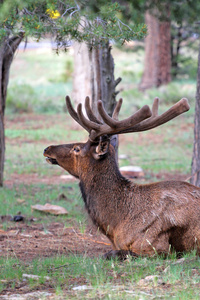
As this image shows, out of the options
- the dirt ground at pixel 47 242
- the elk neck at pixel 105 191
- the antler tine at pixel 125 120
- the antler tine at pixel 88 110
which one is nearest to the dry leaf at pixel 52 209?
the dirt ground at pixel 47 242

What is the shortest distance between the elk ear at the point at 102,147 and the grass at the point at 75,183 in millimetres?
864

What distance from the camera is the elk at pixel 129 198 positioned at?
5242mm

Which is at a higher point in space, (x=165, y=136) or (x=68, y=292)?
(x=165, y=136)

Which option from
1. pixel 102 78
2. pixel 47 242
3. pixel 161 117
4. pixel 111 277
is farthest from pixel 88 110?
pixel 102 78

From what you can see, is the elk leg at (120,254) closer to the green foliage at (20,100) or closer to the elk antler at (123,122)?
the elk antler at (123,122)

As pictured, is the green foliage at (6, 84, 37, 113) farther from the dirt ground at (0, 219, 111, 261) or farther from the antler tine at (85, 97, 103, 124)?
the antler tine at (85, 97, 103, 124)

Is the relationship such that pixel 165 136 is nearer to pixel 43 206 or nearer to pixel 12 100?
pixel 12 100

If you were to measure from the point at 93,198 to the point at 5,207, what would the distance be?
302cm

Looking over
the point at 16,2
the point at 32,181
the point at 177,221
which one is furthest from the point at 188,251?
the point at 32,181

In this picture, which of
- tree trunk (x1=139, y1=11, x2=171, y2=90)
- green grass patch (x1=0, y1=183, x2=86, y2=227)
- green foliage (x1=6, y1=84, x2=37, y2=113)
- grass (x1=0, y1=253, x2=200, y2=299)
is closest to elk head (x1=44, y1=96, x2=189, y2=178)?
grass (x1=0, y1=253, x2=200, y2=299)

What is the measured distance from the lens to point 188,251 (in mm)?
5340

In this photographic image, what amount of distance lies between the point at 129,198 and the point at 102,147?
0.68 metres

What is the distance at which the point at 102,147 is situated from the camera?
18.7 feet

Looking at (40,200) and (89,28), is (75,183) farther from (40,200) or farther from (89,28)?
(89,28)
